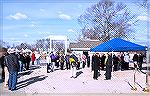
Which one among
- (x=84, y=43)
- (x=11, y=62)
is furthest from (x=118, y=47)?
(x=11, y=62)

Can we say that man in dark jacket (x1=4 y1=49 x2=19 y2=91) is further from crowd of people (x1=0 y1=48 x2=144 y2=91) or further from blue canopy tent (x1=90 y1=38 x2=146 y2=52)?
blue canopy tent (x1=90 y1=38 x2=146 y2=52)

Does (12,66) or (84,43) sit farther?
(84,43)

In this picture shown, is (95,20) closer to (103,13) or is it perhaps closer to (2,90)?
(103,13)

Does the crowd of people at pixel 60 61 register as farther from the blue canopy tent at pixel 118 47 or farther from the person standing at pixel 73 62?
the blue canopy tent at pixel 118 47

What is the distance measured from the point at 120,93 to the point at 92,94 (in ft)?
3.31

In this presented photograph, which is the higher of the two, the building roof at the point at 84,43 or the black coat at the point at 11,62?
the building roof at the point at 84,43

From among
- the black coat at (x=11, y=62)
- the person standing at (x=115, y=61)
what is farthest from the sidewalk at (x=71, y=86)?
the person standing at (x=115, y=61)

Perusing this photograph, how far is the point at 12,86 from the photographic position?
10578mm

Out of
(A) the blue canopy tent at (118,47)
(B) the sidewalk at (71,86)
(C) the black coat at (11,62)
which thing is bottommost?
(B) the sidewalk at (71,86)

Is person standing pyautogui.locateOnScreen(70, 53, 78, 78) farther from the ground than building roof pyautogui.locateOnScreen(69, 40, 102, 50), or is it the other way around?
building roof pyautogui.locateOnScreen(69, 40, 102, 50)

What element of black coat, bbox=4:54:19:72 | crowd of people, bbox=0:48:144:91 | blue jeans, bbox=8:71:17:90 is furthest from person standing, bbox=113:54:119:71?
black coat, bbox=4:54:19:72

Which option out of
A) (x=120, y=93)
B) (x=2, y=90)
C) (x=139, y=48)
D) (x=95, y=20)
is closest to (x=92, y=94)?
(x=120, y=93)

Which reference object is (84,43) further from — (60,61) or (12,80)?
(12,80)

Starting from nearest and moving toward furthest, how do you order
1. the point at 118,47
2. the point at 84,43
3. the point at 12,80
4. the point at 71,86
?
the point at 12,80 → the point at 71,86 → the point at 84,43 → the point at 118,47
